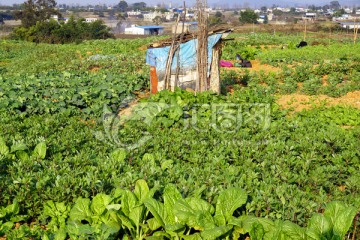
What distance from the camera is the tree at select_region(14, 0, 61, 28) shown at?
40594mm

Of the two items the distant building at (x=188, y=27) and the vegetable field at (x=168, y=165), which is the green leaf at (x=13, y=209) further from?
the distant building at (x=188, y=27)

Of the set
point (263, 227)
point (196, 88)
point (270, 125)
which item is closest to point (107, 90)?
point (196, 88)

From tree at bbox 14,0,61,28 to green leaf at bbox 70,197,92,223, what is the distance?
3926cm

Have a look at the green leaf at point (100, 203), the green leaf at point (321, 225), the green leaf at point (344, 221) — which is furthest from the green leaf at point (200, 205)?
the green leaf at point (344, 221)

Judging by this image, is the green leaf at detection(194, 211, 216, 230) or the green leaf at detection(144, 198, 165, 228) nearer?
the green leaf at detection(194, 211, 216, 230)

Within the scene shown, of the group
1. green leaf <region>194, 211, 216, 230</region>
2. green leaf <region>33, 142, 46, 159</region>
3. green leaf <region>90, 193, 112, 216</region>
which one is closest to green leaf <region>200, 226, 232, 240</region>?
green leaf <region>194, 211, 216, 230</region>

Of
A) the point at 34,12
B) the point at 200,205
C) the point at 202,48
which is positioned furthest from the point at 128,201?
the point at 34,12

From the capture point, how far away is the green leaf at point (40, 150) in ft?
16.6

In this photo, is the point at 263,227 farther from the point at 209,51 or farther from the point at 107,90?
the point at 209,51

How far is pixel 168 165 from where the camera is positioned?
16.1ft

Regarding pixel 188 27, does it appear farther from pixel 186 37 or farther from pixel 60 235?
pixel 60 235

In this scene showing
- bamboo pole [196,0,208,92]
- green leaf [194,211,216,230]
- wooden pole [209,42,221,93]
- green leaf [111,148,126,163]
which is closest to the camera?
green leaf [194,211,216,230]

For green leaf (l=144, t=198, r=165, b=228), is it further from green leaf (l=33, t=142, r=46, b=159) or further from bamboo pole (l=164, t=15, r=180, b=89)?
bamboo pole (l=164, t=15, r=180, b=89)

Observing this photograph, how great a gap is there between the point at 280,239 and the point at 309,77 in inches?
371
